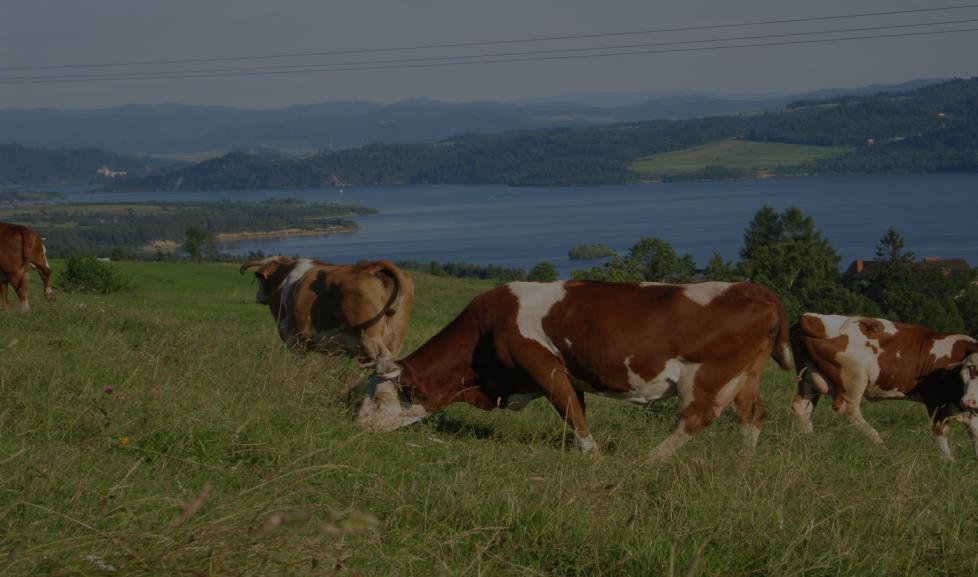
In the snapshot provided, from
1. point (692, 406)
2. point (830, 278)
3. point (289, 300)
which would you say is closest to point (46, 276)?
point (289, 300)

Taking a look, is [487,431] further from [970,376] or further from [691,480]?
[970,376]

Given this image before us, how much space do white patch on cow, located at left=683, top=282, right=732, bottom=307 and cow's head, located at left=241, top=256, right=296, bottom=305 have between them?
542 cm

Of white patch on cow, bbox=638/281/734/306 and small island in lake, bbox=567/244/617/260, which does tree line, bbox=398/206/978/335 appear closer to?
small island in lake, bbox=567/244/617/260

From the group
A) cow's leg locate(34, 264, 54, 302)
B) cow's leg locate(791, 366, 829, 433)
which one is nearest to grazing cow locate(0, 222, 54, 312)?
cow's leg locate(34, 264, 54, 302)

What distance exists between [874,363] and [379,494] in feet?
23.9

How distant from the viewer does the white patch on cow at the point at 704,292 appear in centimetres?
792

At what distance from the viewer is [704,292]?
7.98 metres

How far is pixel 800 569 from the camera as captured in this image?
4383 mm

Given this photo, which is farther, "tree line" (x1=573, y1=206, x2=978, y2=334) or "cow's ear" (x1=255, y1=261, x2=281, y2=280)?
"tree line" (x1=573, y1=206, x2=978, y2=334)

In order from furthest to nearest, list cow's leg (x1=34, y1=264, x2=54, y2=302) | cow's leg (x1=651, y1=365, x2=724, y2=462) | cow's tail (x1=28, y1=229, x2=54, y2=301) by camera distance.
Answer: cow's leg (x1=34, y1=264, x2=54, y2=302) < cow's tail (x1=28, y1=229, x2=54, y2=301) < cow's leg (x1=651, y1=365, x2=724, y2=462)

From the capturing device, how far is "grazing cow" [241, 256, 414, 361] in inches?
412

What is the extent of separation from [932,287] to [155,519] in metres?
82.1

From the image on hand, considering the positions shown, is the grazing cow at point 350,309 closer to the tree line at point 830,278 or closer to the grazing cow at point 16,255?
the grazing cow at point 16,255

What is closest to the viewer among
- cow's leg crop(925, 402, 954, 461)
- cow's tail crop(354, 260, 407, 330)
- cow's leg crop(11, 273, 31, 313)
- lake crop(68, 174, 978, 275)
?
cow's leg crop(925, 402, 954, 461)
